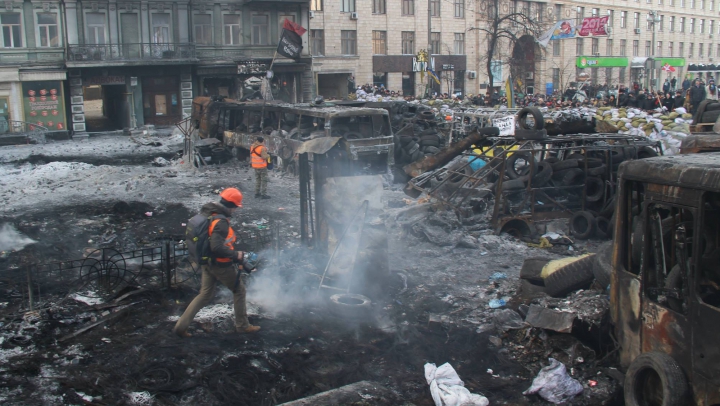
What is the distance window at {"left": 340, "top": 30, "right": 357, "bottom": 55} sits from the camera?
39016mm

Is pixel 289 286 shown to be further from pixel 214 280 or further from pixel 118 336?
pixel 118 336

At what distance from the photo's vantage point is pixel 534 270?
7.31 m

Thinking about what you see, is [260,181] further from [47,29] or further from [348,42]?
[348,42]

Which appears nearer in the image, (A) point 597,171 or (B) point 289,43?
(A) point 597,171

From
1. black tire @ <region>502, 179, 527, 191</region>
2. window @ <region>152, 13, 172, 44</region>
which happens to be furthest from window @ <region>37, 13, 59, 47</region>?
black tire @ <region>502, 179, 527, 191</region>

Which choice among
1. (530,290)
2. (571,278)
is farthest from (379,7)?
(571,278)

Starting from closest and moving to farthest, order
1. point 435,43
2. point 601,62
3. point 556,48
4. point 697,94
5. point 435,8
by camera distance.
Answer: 1. point 697,94
2. point 435,8
3. point 435,43
4. point 556,48
5. point 601,62

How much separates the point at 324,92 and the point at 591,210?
99.8 ft

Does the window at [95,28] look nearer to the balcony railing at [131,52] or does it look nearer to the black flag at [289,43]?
the balcony railing at [131,52]

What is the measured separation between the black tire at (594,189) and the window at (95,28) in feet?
83.7

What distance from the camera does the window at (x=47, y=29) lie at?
Result: 27.5 metres

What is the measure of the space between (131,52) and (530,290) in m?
27.3

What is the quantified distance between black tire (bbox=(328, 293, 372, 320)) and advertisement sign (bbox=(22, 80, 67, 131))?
24975mm

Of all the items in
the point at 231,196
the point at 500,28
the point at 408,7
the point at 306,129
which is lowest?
the point at 231,196
